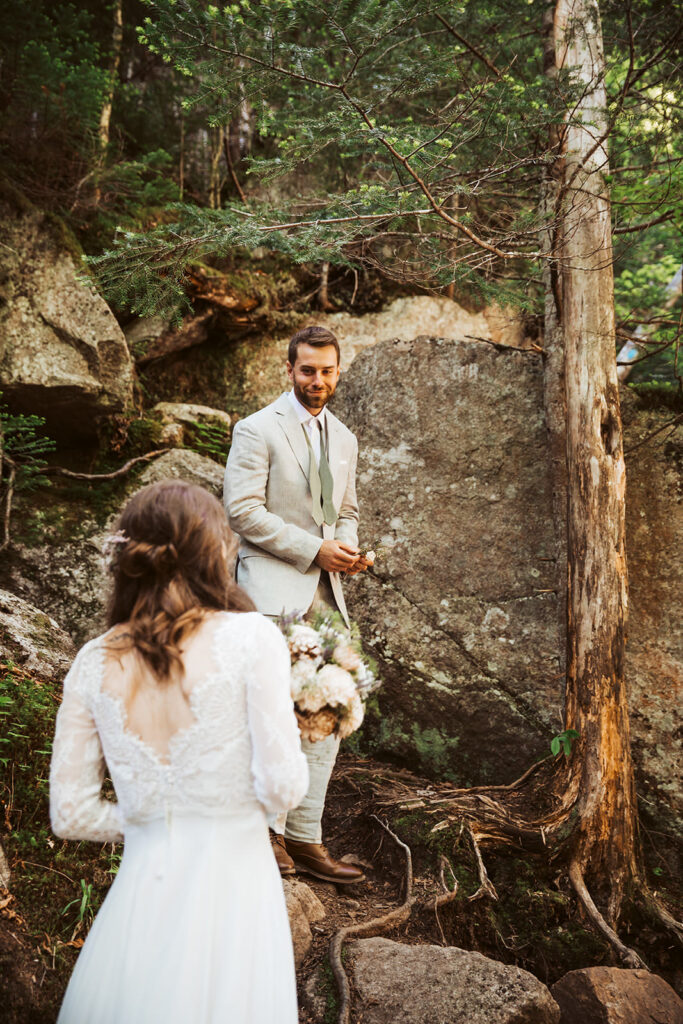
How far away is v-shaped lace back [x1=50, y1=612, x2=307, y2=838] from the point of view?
1822 mm

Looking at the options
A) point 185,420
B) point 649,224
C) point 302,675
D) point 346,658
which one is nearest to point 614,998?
point 346,658

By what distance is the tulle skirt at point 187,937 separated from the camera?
173 cm

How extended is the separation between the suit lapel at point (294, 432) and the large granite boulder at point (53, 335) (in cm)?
248

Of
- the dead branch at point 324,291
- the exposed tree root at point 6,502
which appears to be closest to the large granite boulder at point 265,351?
the dead branch at point 324,291

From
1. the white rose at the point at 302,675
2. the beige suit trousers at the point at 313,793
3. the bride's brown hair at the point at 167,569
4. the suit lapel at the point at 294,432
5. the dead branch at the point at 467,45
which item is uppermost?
the dead branch at the point at 467,45

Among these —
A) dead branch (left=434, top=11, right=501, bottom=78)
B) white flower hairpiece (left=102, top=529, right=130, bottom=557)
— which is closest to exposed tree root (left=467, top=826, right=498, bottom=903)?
white flower hairpiece (left=102, top=529, right=130, bottom=557)

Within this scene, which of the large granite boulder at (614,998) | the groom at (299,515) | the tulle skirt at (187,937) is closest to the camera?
the tulle skirt at (187,937)

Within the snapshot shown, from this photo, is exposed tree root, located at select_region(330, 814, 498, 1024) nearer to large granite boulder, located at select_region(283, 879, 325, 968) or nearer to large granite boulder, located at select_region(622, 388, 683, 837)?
large granite boulder, located at select_region(283, 879, 325, 968)

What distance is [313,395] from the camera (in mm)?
3930

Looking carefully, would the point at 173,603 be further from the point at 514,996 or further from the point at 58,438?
the point at 58,438

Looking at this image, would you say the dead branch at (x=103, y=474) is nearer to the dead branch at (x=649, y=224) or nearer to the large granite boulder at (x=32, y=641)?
the large granite boulder at (x=32, y=641)

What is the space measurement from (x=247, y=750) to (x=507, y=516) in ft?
12.8

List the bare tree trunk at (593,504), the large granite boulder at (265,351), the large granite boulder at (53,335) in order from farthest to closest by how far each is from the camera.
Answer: the large granite boulder at (265,351) → the large granite boulder at (53,335) → the bare tree trunk at (593,504)

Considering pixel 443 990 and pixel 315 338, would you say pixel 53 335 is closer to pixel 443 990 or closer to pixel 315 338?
pixel 315 338
